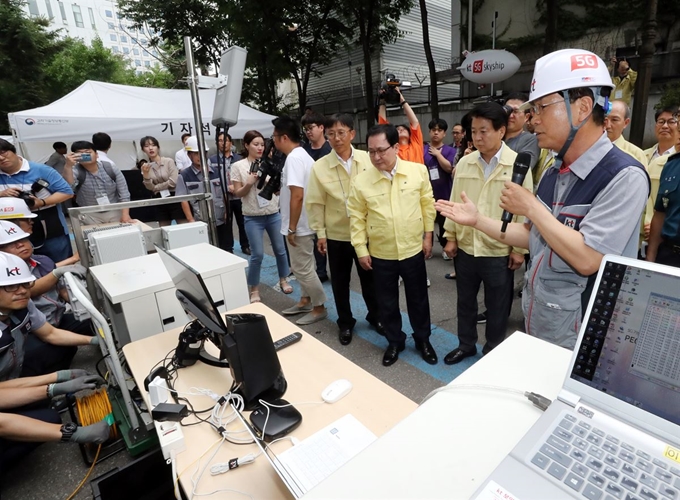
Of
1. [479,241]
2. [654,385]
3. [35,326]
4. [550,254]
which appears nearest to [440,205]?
[550,254]

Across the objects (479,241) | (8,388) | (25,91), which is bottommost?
(8,388)

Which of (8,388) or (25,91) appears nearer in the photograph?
(8,388)

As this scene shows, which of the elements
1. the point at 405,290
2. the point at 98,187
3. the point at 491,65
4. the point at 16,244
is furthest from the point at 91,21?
the point at 405,290

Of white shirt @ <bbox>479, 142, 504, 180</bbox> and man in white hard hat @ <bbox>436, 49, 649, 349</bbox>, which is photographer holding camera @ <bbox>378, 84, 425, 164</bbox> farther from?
man in white hard hat @ <bbox>436, 49, 649, 349</bbox>

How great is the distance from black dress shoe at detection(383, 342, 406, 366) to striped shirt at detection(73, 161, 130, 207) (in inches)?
156

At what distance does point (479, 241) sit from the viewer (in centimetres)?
238

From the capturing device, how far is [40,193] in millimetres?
3562

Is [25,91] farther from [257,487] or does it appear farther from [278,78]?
[257,487]

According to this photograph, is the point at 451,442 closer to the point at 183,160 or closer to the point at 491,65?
the point at 183,160

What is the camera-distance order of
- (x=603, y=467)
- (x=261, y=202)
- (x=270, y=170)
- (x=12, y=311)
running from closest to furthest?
(x=603, y=467)
(x=12, y=311)
(x=270, y=170)
(x=261, y=202)

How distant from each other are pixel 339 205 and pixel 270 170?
89 centimetres

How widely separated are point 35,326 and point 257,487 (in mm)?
2262

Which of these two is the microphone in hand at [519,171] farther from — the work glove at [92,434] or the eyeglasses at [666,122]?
the eyeglasses at [666,122]

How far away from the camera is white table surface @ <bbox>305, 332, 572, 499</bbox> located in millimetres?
623
